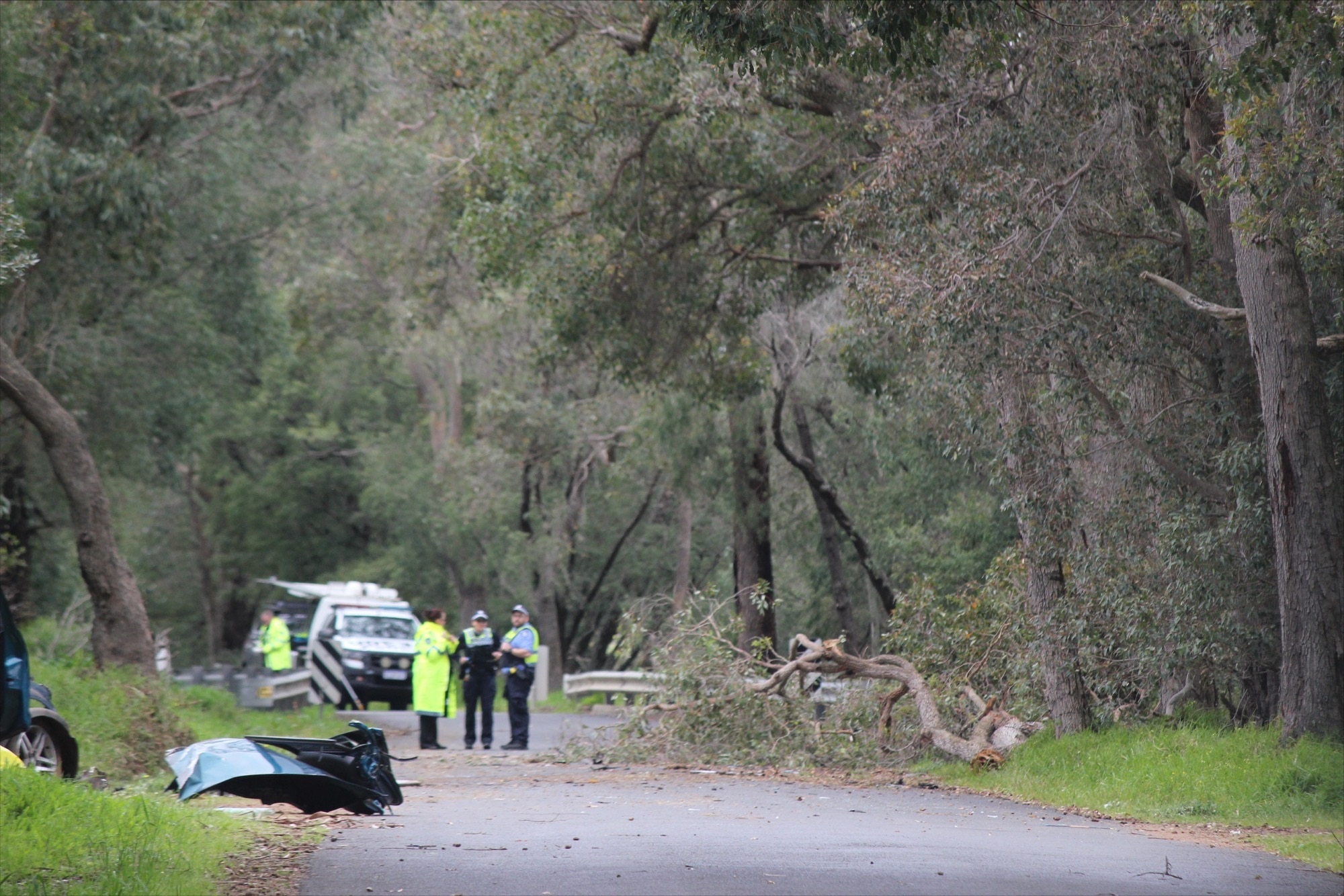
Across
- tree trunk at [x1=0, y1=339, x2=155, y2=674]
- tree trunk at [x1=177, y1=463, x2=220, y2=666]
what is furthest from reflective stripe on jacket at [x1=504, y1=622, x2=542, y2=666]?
tree trunk at [x1=177, y1=463, x2=220, y2=666]

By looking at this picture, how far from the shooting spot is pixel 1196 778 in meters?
11.2

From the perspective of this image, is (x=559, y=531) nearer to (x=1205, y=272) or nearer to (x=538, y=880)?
(x=1205, y=272)

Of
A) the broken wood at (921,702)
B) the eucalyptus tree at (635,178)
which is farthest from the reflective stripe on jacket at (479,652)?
the broken wood at (921,702)

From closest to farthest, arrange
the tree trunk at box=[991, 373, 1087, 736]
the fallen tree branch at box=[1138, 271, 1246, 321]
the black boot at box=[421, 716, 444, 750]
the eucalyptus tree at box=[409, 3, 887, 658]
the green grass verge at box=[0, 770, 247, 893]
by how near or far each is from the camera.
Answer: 1. the green grass verge at box=[0, 770, 247, 893]
2. the fallen tree branch at box=[1138, 271, 1246, 321]
3. the tree trunk at box=[991, 373, 1087, 736]
4. the eucalyptus tree at box=[409, 3, 887, 658]
5. the black boot at box=[421, 716, 444, 750]

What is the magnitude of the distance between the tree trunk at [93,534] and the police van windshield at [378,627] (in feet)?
34.2

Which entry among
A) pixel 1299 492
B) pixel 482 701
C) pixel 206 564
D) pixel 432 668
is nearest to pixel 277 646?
pixel 482 701

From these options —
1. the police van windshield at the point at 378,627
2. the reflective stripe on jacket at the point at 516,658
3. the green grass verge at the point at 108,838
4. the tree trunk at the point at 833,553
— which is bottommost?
the green grass verge at the point at 108,838

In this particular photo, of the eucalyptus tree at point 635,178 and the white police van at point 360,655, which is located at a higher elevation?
the eucalyptus tree at point 635,178

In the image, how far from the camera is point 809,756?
14930 millimetres

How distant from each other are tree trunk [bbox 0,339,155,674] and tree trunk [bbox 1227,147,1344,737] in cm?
1139

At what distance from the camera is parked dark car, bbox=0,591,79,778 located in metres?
8.12

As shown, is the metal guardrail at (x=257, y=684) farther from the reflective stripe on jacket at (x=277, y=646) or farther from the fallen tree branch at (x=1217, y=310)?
the fallen tree branch at (x=1217, y=310)

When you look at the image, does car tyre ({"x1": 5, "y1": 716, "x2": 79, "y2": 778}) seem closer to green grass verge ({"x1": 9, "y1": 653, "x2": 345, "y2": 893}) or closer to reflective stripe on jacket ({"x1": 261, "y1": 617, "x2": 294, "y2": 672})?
green grass verge ({"x1": 9, "y1": 653, "x2": 345, "y2": 893})

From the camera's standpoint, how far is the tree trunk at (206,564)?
4631cm
